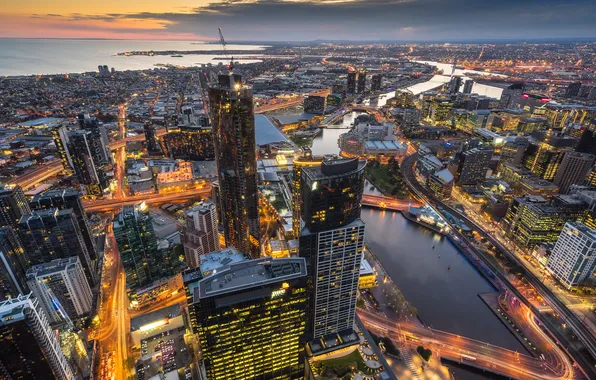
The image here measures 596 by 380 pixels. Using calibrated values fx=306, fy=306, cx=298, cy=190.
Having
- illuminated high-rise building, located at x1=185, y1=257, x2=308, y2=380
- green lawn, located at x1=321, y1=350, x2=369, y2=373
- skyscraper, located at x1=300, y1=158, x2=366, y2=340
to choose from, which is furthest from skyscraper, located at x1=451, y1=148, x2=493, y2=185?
illuminated high-rise building, located at x1=185, y1=257, x2=308, y2=380

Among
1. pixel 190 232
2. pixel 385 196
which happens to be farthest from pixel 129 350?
pixel 385 196

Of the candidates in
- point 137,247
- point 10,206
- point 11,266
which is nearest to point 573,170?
point 137,247

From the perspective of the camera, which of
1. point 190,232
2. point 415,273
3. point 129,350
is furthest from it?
point 415,273

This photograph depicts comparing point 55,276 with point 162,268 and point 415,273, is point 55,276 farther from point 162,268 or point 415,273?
point 415,273

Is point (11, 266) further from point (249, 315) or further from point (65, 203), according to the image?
point (249, 315)

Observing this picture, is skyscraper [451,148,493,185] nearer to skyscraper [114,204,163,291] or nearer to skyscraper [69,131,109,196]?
skyscraper [114,204,163,291]
